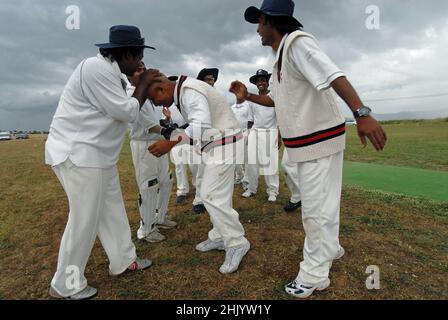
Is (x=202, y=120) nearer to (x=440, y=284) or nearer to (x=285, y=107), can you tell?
(x=285, y=107)

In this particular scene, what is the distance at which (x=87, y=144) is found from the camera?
97.1 inches

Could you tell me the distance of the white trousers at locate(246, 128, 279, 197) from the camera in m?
5.72

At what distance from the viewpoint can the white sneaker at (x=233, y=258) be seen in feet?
9.86

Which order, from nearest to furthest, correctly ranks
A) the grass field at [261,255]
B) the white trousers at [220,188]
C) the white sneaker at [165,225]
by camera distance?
the grass field at [261,255] < the white trousers at [220,188] < the white sneaker at [165,225]

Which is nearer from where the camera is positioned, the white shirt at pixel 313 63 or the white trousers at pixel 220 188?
the white shirt at pixel 313 63

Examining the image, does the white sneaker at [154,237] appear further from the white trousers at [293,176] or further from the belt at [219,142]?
the white trousers at [293,176]

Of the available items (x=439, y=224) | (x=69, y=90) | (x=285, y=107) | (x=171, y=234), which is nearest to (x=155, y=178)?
(x=171, y=234)

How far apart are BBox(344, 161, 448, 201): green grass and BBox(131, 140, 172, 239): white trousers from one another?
442 centimetres

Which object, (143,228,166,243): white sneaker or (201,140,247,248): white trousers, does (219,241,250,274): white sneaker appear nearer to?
(201,140,247,248): white trousers

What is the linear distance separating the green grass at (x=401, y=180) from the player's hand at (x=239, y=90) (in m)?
4.20

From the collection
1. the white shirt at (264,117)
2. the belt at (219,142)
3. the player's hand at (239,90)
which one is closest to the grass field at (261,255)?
the belt at (219,142)

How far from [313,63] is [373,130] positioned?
0.61m

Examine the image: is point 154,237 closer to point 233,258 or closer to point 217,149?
point 233,258
